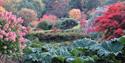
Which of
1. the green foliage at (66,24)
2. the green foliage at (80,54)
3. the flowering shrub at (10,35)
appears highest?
the flowering shrub at (10,35)

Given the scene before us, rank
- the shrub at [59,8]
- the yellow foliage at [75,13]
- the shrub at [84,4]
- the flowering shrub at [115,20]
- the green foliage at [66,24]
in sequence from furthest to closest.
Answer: the shrub at [59,8], the shrub at [84,4], the yellow foliage at [75,13], the green foliage at [66,24], the flowering shrub at [115,20]

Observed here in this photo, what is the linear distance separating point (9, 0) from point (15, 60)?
1306 inches

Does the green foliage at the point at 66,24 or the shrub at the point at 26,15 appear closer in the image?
the green foliage at the point at 66,24

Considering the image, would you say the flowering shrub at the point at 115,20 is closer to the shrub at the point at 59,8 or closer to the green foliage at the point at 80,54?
the green foliage at the point at 80,54

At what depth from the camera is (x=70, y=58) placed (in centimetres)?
963

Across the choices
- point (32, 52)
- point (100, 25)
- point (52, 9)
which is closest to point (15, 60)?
point (32, 52)

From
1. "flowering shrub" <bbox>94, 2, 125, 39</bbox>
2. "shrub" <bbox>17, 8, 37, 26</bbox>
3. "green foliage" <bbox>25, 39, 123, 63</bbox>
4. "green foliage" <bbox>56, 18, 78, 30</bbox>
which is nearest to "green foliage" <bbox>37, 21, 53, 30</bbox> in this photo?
"green foliage" <bbox>56, 18, 78, 30</bbox>

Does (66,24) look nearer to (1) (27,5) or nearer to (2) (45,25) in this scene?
(2) (45,25)

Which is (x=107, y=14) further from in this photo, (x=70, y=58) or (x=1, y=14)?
(x=1, y=14)

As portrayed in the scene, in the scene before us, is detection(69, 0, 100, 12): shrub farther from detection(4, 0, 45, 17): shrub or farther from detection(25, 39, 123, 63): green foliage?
detection(25, 39, 123, 63): green foliage

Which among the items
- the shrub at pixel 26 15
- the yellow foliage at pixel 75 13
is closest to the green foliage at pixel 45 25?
the shrub at pixel 26 15

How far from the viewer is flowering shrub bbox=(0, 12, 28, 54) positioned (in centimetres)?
909

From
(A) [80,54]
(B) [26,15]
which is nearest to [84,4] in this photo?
(B) [26,15]

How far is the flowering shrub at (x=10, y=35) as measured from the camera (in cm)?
909
